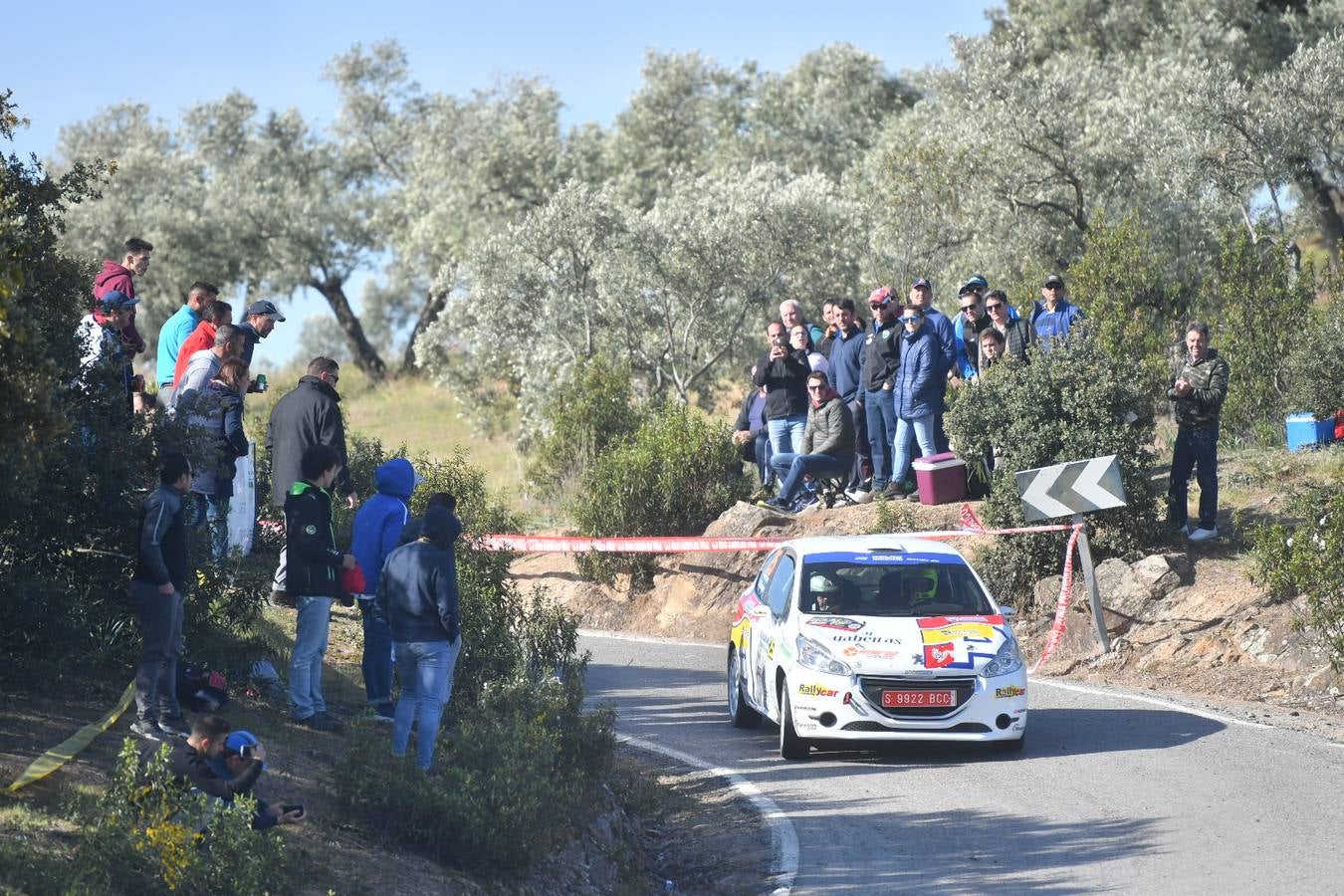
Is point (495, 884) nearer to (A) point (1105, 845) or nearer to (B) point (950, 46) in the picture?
(A) point (1105, 845)

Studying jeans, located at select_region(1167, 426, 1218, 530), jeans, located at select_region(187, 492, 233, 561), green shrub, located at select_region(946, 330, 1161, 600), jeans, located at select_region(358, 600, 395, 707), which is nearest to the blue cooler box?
jeans, located at select_region(1167, 426, 1218, 530)

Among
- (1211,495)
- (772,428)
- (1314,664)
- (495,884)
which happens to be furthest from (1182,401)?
(495,884)

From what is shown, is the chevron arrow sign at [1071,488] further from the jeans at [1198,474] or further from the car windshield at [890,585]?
the car windshield at [890,585]

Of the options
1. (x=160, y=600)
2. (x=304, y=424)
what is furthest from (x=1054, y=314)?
(x=160, y=600)

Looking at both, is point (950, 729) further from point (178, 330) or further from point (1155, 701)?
point (178, 330)

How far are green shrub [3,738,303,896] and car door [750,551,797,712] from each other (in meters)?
6.01

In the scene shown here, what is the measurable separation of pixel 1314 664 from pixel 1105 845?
6.59m

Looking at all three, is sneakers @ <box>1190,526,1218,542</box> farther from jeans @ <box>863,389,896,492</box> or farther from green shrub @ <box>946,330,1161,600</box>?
jeans @ <box>863,389,896,492</box>

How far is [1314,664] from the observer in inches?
599

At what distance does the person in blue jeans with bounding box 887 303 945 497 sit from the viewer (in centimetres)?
1906

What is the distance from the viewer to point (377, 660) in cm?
1147

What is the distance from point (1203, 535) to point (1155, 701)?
3527 mm

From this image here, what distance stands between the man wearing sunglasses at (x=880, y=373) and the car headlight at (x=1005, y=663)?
771 centimetres

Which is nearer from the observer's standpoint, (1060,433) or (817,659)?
(817,659)
